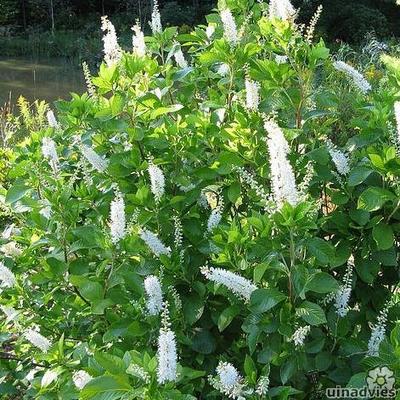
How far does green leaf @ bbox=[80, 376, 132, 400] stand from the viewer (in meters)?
1.40

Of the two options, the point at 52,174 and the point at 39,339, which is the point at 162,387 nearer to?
the point at 39,339

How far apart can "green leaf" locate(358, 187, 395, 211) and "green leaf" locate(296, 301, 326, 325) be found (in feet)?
1.06

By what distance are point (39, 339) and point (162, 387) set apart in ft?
2.26

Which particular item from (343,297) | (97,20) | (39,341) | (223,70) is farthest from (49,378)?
(97,20)

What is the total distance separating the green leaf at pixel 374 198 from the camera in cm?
173

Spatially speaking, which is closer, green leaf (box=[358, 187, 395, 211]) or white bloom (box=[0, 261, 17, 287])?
green leaf (box=[358, 187, 395, 211])

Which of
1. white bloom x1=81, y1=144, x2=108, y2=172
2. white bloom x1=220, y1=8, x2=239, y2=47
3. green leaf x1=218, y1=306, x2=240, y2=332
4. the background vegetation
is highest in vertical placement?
white bloom x1=220, y1=8, x2=239, y2=47

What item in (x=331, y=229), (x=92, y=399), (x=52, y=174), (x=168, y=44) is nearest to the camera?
(x=92, y=399)

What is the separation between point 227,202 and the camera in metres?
2.10

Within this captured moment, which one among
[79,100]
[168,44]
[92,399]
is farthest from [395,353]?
[168,44]

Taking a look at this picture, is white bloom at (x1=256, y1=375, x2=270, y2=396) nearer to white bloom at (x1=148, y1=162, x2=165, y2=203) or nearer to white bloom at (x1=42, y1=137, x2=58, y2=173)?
white bloom at (x1=148, y1=162, x2=165, y2=203)

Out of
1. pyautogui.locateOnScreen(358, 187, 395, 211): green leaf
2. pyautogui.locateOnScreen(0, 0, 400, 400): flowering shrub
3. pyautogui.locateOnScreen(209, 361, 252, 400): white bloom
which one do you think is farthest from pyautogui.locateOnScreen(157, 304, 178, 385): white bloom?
pyautogui.locateOnScreen(358, 187, 395, 211): green leaf

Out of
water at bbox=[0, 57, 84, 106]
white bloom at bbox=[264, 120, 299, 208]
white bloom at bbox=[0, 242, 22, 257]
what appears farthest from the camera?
water at bbox=[0, 57, 84, 106]

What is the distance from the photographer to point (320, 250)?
1.59 meters
